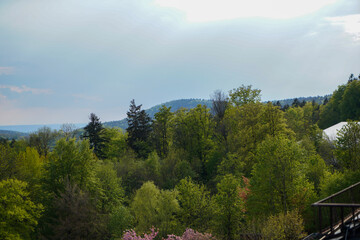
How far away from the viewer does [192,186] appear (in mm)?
27203

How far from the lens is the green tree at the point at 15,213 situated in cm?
2354

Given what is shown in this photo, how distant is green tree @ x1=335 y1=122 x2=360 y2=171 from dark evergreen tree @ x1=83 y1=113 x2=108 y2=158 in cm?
3988

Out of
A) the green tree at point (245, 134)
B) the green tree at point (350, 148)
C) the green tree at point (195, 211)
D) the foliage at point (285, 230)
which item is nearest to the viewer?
the foliage at point (285, 230)

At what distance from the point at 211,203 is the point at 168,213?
505 cm

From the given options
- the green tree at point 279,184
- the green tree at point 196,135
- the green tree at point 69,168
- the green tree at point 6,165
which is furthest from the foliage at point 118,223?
the green tree at point 196,135

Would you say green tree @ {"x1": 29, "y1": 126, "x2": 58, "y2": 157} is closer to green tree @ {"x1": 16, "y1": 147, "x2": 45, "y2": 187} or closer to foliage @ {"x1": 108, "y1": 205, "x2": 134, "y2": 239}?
green tree @ {"x1": 16, "y1": 147, "x2": 45, "y2": 187}

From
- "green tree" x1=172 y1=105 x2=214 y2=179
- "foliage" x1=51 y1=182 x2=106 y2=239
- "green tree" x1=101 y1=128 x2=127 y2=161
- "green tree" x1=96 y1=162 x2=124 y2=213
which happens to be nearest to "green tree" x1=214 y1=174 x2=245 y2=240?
"foliage" x1=51 y1=182 x2=106 y2=239

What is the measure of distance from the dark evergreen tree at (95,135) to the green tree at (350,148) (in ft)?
131

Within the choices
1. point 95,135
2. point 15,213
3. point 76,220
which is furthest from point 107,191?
point 95,135

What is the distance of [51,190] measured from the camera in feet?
89.9

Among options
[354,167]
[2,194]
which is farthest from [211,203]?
[2,194]

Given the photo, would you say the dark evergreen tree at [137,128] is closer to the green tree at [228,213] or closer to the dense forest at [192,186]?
the dense forest at [192,186]

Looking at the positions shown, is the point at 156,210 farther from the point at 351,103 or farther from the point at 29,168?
the point at 351,103

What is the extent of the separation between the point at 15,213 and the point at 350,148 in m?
31.8
